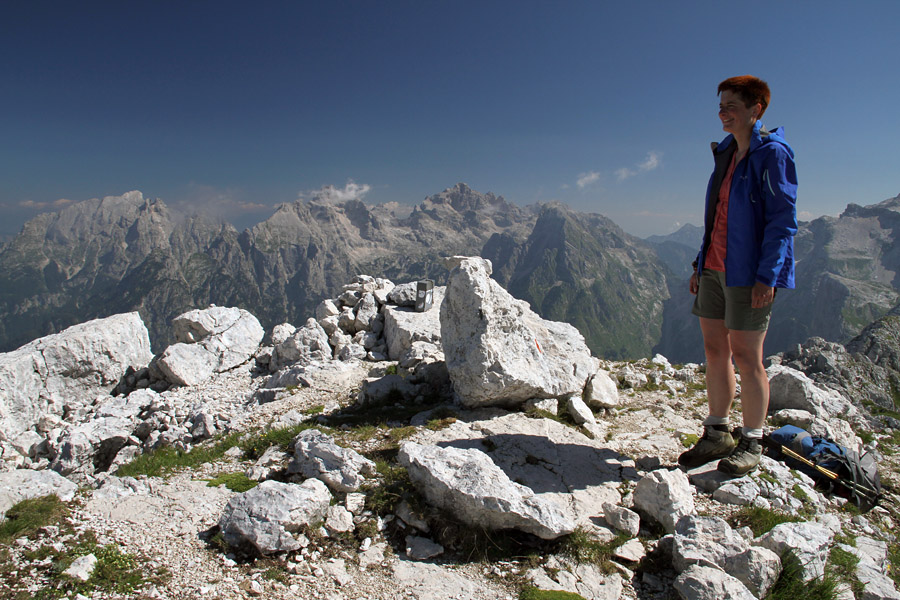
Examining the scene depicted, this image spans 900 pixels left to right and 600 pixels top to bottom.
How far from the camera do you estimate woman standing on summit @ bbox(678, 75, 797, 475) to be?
5.93 m

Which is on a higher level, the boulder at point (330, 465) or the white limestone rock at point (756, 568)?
the boulder at point (330, 465)

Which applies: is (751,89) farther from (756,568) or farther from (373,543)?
(373,543)

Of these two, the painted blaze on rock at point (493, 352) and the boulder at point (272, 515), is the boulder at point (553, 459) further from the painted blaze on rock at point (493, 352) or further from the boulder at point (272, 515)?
the boulder at point (272, 515)

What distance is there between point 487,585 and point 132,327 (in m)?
23.2

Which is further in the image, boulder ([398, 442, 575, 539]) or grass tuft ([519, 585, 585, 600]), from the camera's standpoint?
boulder ([398, 442, 575, 539])

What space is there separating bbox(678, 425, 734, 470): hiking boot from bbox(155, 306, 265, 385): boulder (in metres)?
19.5

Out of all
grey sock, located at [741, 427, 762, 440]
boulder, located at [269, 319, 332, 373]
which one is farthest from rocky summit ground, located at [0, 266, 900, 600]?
boulder, located at [269, 319, 332, 373]

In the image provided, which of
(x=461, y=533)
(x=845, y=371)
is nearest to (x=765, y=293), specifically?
(x=461, y=533)

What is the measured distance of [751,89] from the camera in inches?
245

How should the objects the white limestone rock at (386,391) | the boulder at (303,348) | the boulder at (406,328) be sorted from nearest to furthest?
the white limestone rock at (386,391) → the boulder at (406,328) → the boulder at (303,348)

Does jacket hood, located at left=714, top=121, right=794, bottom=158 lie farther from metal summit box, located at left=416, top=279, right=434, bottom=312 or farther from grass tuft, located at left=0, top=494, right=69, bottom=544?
metal summit box, located at left=416, top=279, right=434, bottom=312

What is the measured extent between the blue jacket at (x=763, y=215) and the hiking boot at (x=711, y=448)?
8.58 ft

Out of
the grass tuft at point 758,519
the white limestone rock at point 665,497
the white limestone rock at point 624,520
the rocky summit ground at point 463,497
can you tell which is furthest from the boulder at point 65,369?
the grass tuft at point 758,519

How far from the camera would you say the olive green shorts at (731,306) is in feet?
20.3
